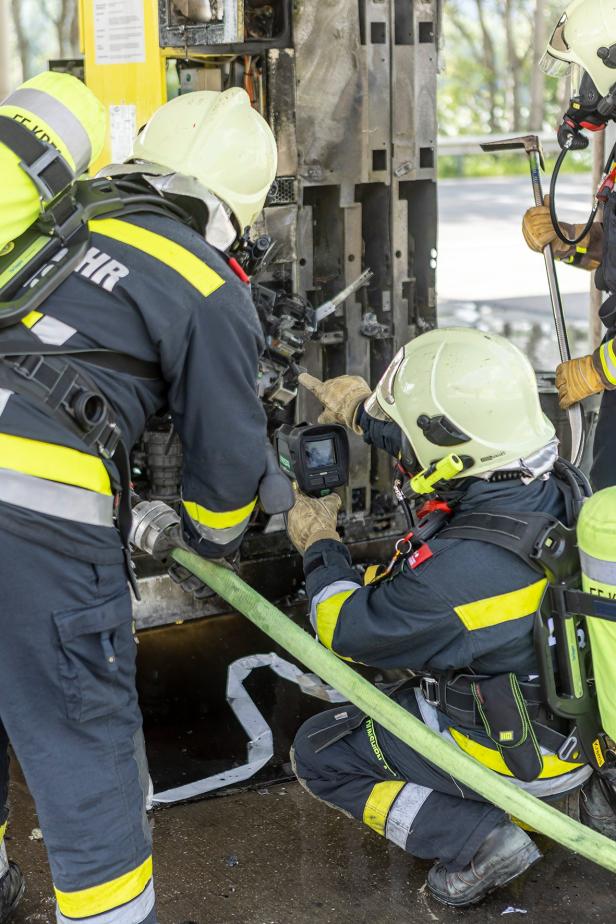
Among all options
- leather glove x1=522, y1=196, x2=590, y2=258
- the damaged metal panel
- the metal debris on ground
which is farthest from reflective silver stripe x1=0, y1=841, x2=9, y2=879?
leather glove x1=522, y1=196, x2=590, y2=258

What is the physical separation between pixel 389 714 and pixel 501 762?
44cm

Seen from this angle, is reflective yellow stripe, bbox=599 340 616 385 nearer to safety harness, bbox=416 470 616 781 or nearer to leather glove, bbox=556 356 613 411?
leather glove, bbox=556 356 613 411

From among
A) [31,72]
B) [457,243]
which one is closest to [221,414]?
[457,243]

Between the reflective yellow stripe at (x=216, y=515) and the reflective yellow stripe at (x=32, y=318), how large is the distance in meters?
0.64

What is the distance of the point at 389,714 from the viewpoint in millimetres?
3068

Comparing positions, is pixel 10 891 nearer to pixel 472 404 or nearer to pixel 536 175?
pixel 472 404

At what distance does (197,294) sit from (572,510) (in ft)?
4.04

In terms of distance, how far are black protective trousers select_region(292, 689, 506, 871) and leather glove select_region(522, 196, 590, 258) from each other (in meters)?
2.24

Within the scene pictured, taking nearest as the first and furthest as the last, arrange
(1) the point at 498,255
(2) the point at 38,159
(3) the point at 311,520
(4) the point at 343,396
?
(2) the point at 38,159
(3) the point at 311,520
(4) the point at 343,396
(1) the point at 498,255

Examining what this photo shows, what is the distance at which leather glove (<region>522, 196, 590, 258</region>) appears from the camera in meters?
4.94

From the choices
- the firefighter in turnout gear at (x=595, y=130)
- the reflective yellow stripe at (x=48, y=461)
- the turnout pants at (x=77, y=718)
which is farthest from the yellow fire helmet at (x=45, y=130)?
the firefighter in turnout gear at (x=595, y=130)

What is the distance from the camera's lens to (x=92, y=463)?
268 cm

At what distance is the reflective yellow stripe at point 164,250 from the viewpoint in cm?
272

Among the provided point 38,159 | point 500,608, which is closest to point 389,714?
point 500,608
